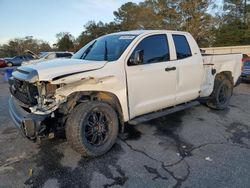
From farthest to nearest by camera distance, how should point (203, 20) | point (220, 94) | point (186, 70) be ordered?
1. point (203, 20)
2. point (220, 94)
3. point (186, 70)

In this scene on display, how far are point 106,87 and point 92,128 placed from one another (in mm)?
684

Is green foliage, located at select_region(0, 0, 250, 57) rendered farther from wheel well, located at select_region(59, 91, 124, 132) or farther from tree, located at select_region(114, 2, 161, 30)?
wheel well, located at select_region(59, 91, 124, 132)

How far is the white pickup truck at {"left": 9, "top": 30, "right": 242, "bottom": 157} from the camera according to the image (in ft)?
11.0

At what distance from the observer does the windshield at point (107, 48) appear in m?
4.14

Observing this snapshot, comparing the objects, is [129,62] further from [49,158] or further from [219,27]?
[219,27]

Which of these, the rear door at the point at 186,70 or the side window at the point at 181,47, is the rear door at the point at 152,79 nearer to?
the rear door at the point at 186,70

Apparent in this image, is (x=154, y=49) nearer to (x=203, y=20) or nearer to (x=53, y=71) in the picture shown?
(x=53, y=71)

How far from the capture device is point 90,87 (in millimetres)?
3576

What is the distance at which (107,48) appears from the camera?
447cm

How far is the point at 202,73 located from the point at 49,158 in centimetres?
382

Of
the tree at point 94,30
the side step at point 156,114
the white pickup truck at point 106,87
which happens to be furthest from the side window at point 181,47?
the tree at point 94,30

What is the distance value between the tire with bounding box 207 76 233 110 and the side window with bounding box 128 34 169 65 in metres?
2.21

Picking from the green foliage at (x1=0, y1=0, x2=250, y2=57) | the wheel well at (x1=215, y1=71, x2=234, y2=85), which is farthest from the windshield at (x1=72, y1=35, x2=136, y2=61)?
the green foliage at (x1=0, y1=0, x2=250, y2=57)

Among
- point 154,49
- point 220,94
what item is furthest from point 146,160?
point 220,94
